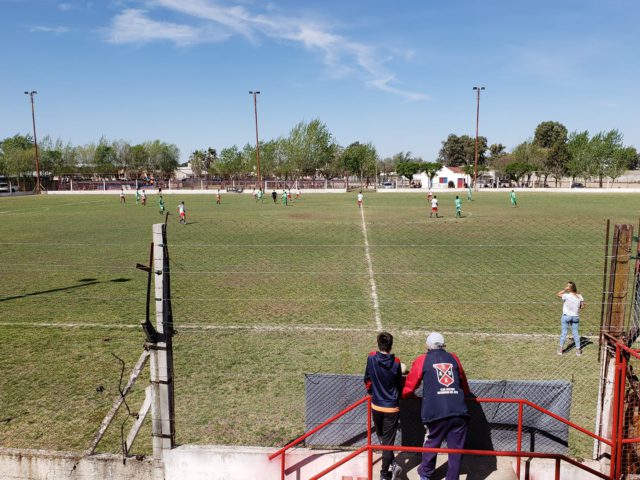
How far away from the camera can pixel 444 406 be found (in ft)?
16.2

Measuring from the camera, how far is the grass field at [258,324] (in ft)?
23.0

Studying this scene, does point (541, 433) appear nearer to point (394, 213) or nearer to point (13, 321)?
point (13, 321)

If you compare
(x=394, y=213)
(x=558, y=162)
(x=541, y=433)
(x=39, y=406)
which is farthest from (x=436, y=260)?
(x=558, y=162)

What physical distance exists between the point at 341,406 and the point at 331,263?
12044mm

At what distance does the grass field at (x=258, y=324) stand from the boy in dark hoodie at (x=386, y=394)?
154 cm

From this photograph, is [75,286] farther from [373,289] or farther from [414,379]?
[414,379]

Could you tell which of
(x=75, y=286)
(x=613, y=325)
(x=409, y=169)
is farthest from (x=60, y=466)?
(x=409, y=169)

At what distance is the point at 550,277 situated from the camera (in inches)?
602

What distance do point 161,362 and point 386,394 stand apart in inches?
96.5

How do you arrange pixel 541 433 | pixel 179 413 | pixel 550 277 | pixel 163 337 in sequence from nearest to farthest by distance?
pixel 163 337, pixel 541 433, pixel 179 413, pixel 550 277

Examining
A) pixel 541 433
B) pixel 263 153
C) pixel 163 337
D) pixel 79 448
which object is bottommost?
pixel 79 448

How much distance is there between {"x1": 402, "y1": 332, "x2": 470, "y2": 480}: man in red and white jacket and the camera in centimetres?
493

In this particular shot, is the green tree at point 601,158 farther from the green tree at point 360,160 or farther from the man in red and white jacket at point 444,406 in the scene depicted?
the man in red and white jacket at point 444,406

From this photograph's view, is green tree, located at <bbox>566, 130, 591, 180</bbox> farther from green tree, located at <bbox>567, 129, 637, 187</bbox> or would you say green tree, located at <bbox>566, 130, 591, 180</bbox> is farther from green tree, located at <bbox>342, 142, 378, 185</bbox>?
green tree, located at <bbox>342, 142, 378, 185</bbox>
